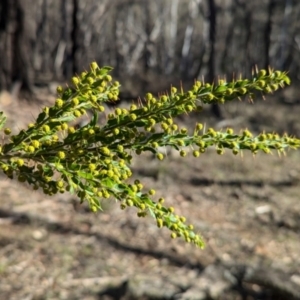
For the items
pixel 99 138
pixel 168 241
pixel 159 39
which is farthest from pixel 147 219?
pixel 159 39

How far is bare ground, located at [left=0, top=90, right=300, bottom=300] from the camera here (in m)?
4.59

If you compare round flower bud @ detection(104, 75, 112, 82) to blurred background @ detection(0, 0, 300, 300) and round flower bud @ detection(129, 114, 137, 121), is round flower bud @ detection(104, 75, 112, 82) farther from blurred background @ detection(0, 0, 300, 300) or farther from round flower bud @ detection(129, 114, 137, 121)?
blurred background @ detection(0, 0, 300, 300)

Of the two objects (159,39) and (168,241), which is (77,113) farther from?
(159,39)

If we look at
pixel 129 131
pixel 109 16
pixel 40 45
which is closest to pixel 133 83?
pixel 40 45

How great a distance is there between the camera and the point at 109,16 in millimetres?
14172

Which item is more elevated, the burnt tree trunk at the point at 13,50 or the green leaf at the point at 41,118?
the burnt tree trunk at the point at 13,50

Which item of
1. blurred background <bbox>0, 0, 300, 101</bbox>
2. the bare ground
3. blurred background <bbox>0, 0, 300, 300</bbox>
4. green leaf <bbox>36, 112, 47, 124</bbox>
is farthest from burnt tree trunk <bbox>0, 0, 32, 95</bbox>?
green leaf <bbox>36, 112, 47, 124</bbox>

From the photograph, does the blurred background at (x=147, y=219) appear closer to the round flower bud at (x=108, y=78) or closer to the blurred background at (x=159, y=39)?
the blurred background at (x=159, y=39)

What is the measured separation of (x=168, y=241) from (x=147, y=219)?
45 centimetres

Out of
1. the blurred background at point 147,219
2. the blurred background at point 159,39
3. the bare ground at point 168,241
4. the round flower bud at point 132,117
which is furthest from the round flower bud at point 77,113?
the blurred background at point 159,39

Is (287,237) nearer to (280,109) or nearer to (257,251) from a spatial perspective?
(257,251)

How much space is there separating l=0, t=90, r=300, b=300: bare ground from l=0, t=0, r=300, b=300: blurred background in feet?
0.04

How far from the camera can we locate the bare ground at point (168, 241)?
15.1 feet

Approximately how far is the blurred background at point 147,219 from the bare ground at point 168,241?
0.01m
